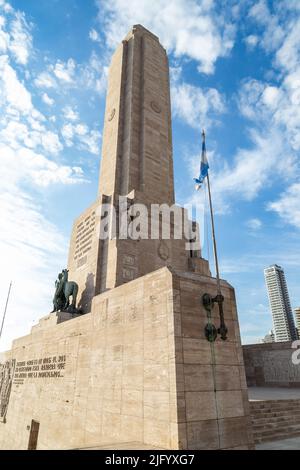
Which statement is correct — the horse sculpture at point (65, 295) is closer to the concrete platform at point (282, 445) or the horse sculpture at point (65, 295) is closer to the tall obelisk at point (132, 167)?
the tall obelisk at point (132, 167)

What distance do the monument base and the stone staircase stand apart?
2164 mm

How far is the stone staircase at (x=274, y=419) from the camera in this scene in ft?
34.6

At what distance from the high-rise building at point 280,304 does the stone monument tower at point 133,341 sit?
530 feet

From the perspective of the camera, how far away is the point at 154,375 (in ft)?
29.8

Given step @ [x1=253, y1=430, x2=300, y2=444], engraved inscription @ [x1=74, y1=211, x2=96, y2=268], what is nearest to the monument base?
step @ [x1=253, y1=430, x2=300, y2=444]

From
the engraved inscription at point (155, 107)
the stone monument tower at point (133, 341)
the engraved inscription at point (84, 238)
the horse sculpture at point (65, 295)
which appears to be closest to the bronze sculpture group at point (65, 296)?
the horse sculpture at point (65, 295)

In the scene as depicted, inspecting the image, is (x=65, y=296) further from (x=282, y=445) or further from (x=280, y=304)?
(x=280, y=304)

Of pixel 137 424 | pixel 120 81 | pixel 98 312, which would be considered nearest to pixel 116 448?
A: pixel 137 424

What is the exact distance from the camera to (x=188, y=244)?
2261 centimetres

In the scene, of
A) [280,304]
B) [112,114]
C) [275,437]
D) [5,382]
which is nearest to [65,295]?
[5,382]

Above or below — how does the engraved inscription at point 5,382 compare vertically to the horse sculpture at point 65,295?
below

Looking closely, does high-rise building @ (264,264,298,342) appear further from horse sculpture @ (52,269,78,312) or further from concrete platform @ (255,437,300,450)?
concrete platform @ (255,437,300,450)

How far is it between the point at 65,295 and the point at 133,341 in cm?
1056

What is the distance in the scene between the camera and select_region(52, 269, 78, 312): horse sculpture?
64.5 ft
